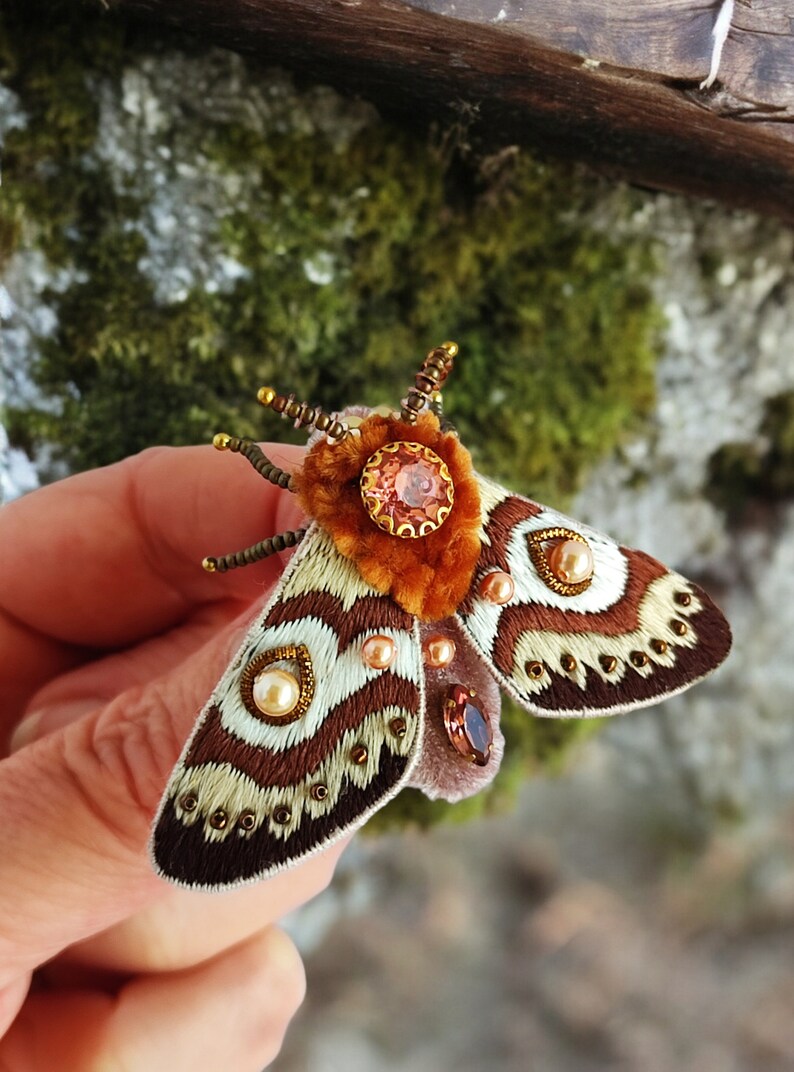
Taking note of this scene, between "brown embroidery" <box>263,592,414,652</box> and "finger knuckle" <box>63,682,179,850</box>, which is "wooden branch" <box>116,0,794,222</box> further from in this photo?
"finger knuckle" <box>63,682,179,850</box>

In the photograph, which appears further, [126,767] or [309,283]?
[309,283]

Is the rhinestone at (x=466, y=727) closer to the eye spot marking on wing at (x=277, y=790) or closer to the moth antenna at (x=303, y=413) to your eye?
the eye spot marking on wing at (x=277, y=790)

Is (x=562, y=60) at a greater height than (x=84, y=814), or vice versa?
(x=562, y=60)

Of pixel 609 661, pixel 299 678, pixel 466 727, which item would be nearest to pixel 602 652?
pixel 609 661

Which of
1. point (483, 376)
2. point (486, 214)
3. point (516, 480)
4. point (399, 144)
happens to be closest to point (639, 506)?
point (516, 480)

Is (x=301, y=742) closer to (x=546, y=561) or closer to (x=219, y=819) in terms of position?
(x=219, y=819)

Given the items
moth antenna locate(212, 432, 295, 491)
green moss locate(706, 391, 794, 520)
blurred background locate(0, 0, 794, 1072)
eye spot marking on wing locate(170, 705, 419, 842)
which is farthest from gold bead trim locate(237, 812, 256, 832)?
green moss locate(706, 391, 794, 520)
